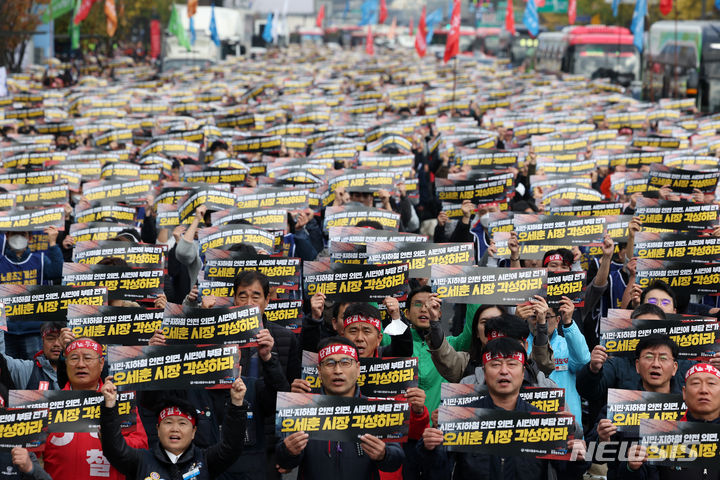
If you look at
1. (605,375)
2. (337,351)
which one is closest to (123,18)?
(605,375)

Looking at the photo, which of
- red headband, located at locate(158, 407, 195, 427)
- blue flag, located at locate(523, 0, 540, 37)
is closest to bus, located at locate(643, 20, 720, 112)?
blue flag, located at locate(523, 0, 540, 37)

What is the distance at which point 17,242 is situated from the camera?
10.9 metres

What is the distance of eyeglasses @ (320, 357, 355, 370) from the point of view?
654 centimetres

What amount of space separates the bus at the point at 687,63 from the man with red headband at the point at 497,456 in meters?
25.3

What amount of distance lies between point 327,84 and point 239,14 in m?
31.0

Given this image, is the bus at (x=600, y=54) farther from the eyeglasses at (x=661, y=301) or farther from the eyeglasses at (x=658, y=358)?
the eyeglasses at (x=658, y=358)

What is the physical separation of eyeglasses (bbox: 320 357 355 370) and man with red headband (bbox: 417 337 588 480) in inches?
23.1

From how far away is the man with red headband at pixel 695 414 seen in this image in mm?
6160

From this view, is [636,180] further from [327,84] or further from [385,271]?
[327,84]

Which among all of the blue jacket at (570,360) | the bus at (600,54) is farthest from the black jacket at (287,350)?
the bus at (600,54)

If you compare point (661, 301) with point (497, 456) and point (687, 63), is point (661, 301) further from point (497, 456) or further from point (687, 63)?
→ point (687, 63)

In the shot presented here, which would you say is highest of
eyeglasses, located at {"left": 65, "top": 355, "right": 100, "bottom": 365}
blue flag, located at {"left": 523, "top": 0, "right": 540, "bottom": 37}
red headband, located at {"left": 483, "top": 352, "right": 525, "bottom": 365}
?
blue flag, located at {"left": 523, "top": 0, "right": 540, "bottom": 37}

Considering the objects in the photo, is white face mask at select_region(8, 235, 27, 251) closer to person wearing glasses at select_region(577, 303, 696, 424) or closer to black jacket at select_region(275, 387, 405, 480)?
black jacket at select_region(275, 387, 405, 480)

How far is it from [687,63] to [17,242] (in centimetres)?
2521
